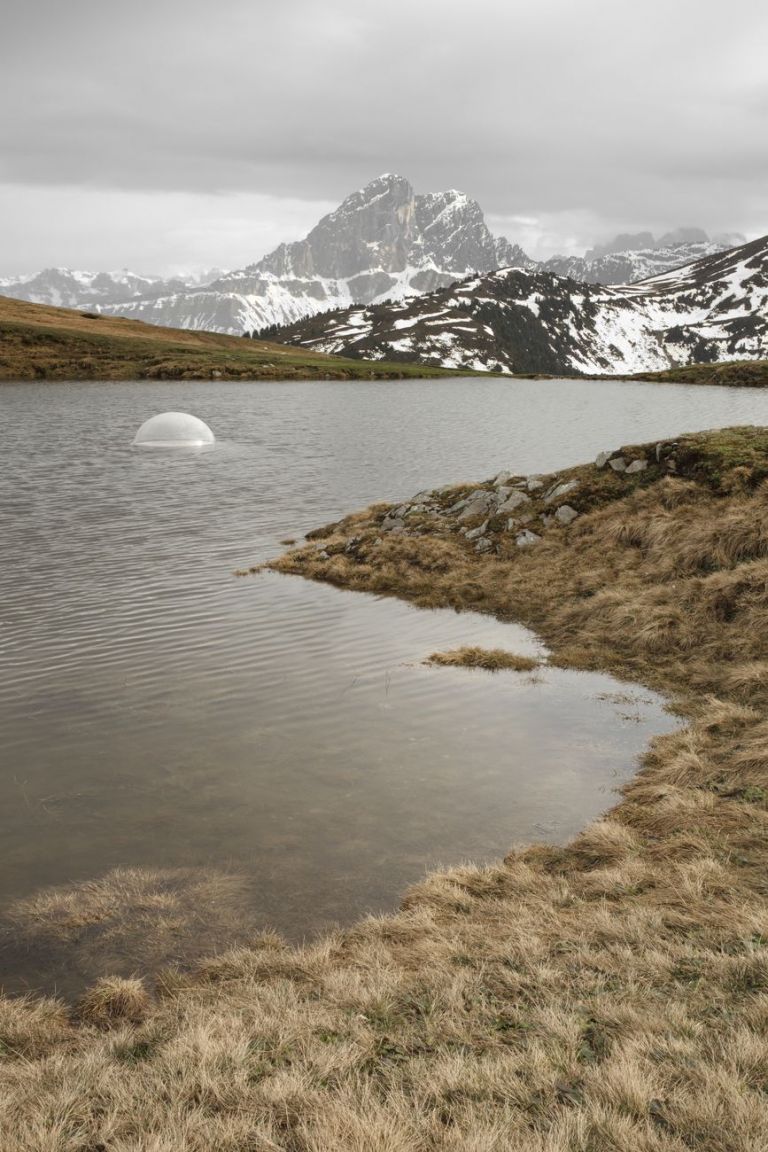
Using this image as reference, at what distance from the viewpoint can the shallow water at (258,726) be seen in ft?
35.7

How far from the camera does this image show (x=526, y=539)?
90.6 feet

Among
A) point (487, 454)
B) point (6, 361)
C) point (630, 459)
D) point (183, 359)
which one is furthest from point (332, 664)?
point (183, 359)

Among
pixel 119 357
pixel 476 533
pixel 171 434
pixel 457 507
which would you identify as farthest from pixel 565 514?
pixel 119 357

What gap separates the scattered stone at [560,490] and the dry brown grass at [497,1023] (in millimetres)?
16773

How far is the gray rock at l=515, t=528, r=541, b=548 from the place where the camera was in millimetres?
27344

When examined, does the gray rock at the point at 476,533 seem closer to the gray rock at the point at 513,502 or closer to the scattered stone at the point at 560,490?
the gray rock at the point at 513,502

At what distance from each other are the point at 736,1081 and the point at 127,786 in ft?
32.4

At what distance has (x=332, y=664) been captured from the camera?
18.4 meters

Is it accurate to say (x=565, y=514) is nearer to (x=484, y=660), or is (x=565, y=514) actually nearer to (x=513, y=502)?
(x=513, y=502)

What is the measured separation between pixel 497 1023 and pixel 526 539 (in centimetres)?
2202

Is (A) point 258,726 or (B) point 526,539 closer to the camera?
(A) point 258,726

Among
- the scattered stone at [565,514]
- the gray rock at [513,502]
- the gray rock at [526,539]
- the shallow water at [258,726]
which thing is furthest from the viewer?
the gray rock at [513,502]

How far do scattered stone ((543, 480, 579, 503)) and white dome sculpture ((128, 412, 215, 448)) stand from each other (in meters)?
38.7

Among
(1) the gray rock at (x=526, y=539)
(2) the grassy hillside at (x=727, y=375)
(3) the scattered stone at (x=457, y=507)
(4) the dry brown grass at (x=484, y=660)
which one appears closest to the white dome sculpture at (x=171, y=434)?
(3) the scattered stone at (x=457, y=507)
